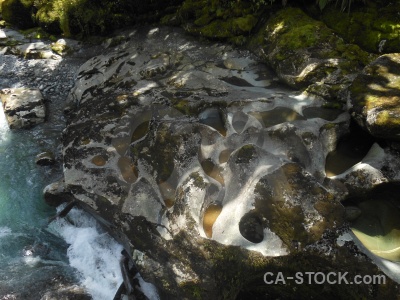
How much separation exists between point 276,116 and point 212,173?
1.79 meters

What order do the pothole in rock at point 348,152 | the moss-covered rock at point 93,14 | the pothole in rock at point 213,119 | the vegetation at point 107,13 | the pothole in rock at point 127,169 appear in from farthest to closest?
the moss-covered rock at point 93,14 < the vegetation at point 107,13 < the pothole in rock at point 213,119 < the pothole in rock at point 127,169 < the pothole in rock at point 348,152

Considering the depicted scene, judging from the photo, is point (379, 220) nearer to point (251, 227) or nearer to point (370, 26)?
point (251, 227)

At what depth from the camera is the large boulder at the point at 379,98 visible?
5219 millimetres

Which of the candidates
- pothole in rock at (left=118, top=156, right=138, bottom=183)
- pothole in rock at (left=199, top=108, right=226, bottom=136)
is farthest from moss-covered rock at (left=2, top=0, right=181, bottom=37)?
pothole in rock at (left=118, top=156, right=138, bottom=183)

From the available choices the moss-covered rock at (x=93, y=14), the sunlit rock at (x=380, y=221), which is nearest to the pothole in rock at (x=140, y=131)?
the sunlit rock at (x=380, y=221)

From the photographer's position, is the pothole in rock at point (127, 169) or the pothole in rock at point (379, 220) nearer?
the pothole in rock at point (379, 220)

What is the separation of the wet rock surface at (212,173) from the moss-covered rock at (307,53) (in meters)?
0.40

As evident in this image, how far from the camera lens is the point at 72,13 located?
11.7 meters

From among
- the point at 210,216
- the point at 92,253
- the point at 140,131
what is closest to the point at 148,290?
the point at 92,253

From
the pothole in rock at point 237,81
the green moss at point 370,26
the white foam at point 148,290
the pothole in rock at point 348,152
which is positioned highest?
the green moss at point 370,26

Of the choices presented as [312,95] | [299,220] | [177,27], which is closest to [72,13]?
[177,27]

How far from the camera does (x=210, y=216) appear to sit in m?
5.44

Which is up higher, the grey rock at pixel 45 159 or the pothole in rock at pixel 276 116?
the pothole in rock at pixel 276 116

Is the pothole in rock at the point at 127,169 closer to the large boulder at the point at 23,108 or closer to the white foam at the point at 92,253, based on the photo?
the white foam at the point at 92,253
